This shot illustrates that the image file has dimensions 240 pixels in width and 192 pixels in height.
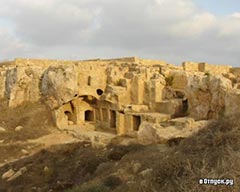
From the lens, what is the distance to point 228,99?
18391mm

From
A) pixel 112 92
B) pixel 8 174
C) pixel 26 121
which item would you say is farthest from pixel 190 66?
pixel 8 174

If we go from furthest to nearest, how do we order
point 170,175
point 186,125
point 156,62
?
point 156,62 < point 186,125 < point 170,175

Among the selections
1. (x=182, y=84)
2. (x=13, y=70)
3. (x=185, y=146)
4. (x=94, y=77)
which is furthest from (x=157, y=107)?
(x=185, y=146)

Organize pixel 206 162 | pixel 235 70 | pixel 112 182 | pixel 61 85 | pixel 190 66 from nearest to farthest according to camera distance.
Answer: pixel 206 162
pixel 112 182
pixel 61 85
pixel 190 66
pixel 235 70

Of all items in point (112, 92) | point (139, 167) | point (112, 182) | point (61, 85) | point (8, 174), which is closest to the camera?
point (112, 182)

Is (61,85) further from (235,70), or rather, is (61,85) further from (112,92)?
(235,70)

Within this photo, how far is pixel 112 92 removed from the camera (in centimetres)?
2497

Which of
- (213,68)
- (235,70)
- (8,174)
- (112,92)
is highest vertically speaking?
(213,68)

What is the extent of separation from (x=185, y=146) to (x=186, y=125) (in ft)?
26.5

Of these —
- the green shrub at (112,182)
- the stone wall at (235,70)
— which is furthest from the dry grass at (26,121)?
the stone wall at (235,70)

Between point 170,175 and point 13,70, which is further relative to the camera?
point 13,70

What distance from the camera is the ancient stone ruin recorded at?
855 inches

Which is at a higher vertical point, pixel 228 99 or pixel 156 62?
pixel 156 62

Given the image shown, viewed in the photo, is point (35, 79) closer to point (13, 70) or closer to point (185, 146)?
point (13, 70)
